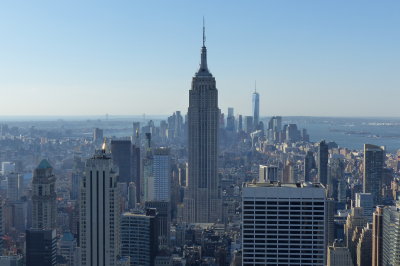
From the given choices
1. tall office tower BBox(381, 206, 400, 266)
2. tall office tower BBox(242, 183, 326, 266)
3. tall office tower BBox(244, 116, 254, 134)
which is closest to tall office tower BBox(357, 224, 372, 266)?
tall office tower BBox(381, 206, 400, 266)

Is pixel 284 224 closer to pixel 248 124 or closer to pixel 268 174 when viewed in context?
pixel 268 174

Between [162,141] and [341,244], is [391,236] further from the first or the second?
[162,141]

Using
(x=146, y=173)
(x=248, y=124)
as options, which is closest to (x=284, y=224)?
(x=146, y=173)

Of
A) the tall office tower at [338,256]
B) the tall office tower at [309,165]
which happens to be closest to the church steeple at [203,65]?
the tall office tower at [309,165]

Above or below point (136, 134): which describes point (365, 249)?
below

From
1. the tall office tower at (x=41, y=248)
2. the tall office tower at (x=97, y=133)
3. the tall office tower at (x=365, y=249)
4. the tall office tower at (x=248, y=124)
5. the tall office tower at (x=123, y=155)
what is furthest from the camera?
the tall office tower at (x=248, y=124)

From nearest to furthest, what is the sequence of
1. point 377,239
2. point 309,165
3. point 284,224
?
point 284,224, point 377,239, point 309,165

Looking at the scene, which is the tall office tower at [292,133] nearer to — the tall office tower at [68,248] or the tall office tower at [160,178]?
the tall office tower at [160,178]
